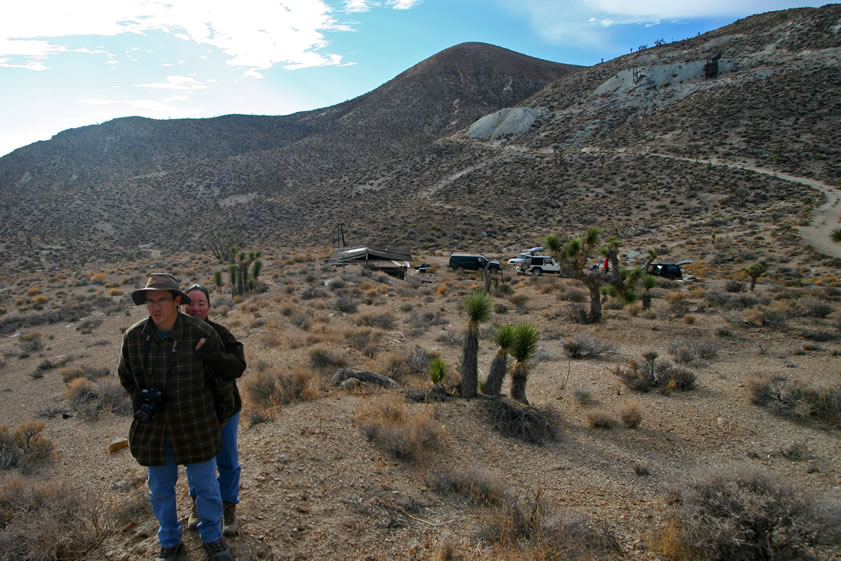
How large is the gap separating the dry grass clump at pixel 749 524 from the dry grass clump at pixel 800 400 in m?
3.89

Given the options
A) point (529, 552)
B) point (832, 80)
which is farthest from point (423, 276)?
point (832, 80)

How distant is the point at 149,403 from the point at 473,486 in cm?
332

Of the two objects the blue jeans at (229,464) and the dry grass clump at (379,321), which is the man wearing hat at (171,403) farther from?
the dry grass clump at (379,321)

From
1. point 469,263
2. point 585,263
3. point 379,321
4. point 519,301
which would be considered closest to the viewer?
point 585,263

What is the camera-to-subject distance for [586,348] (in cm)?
1155

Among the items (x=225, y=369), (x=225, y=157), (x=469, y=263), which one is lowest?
(x=469, y=263)

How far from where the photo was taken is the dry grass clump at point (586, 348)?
11.5 m

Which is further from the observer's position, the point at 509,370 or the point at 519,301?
the point at 519,301

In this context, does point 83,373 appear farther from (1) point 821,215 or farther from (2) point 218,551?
(1) point 821,215

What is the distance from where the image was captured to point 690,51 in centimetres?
6638

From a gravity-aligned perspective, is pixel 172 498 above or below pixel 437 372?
above

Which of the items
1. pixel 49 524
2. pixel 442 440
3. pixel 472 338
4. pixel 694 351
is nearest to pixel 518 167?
pixel 694 351

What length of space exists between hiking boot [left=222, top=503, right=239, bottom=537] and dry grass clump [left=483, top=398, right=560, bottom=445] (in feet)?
13.3

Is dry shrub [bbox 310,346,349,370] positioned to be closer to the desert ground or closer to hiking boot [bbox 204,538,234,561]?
the desert ground
